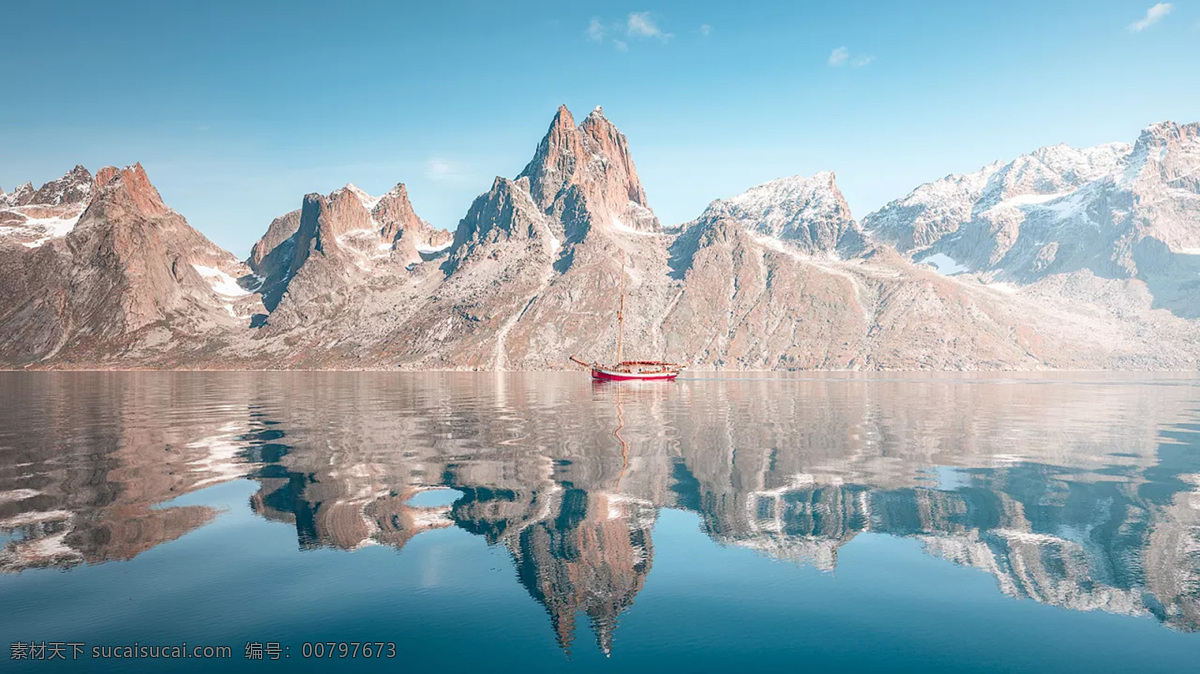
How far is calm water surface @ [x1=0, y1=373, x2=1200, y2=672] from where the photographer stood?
69.2 ft

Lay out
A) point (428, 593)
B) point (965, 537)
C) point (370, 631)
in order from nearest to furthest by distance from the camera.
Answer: point (370, 631) < point (428, 593) < point (965, 537)

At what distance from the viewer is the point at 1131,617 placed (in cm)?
2330

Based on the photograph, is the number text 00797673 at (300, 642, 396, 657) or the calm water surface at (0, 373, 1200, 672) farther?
the calm water surface at (0, 373, 1200, 672)

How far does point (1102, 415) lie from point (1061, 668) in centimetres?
9495

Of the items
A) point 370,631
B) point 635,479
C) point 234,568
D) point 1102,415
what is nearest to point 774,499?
point 635,479

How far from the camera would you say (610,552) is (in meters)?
29.7

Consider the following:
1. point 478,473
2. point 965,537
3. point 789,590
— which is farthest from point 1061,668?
point 478,473

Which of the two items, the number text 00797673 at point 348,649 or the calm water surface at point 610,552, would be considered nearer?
the number text 00797673 at point 348,649

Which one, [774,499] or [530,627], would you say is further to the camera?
[774,499]

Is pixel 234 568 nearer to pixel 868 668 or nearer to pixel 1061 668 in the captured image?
pixel 868 668

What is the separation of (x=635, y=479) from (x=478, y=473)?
428 inches

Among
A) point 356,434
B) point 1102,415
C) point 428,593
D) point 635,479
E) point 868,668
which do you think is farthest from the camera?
point 1102,415

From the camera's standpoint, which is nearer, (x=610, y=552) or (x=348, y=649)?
(x=348, y=649)

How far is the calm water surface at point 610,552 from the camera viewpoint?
830 inches
